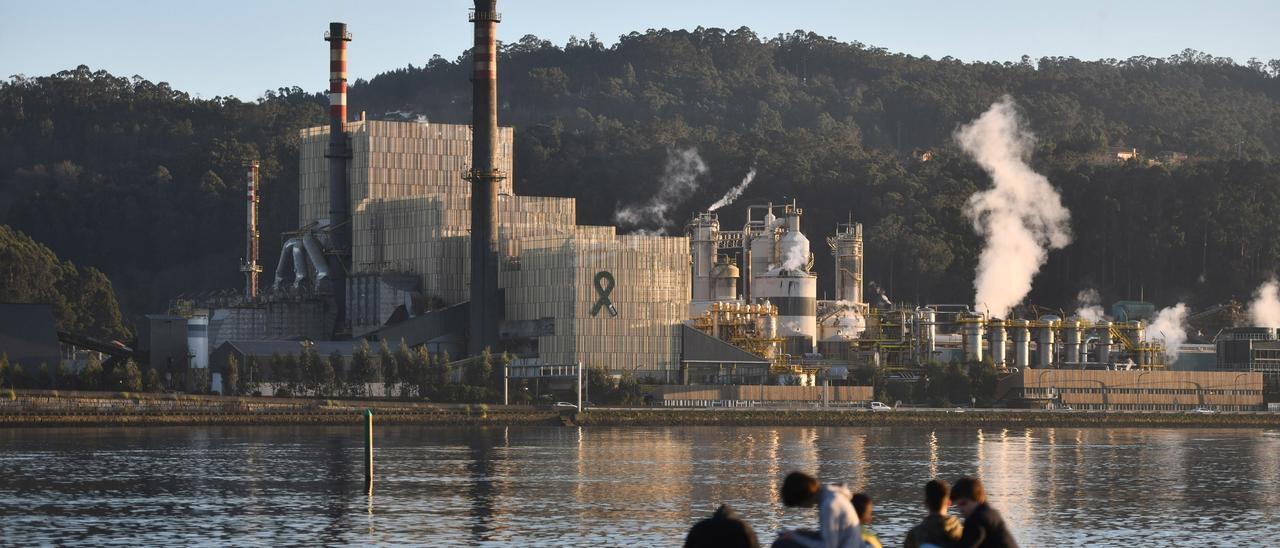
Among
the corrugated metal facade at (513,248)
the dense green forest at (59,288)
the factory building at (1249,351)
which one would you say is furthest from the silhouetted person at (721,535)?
the dense green forest at (59,288)

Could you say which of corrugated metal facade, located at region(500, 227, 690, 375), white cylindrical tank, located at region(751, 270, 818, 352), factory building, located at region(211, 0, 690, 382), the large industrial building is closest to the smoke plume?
the large industrial building

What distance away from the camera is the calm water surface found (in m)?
61.9

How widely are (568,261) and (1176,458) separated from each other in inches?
2088

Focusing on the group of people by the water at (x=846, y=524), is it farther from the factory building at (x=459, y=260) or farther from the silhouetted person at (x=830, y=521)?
the factory building at (x=459, y=260)

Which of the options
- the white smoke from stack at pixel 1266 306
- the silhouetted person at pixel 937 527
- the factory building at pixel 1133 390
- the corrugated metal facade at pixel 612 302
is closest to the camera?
the silhouetted person at pixel 937 527

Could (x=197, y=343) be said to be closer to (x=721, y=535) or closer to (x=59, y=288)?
(x=59, y=288)

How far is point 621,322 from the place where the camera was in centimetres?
14488

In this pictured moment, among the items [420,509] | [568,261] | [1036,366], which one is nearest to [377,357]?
[568,261]

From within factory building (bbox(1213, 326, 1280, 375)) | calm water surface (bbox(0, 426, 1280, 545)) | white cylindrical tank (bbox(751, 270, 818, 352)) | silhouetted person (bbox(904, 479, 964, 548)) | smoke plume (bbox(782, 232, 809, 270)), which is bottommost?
calm water surface (bbox(0, 426, 1280, 545))

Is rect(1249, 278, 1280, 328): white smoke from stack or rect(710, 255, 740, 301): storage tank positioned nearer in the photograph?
rect(710, 255, 740, 301): storage tank

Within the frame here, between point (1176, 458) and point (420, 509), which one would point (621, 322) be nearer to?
point (1176, 458)

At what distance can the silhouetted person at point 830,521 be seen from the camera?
2767 cm

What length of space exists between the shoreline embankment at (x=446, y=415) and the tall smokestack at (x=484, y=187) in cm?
1228

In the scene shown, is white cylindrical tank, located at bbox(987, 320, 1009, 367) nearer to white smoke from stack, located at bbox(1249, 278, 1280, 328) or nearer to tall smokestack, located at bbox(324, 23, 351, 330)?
white smoke from stack, located at bbox(1249, 278, 1280, 328)
